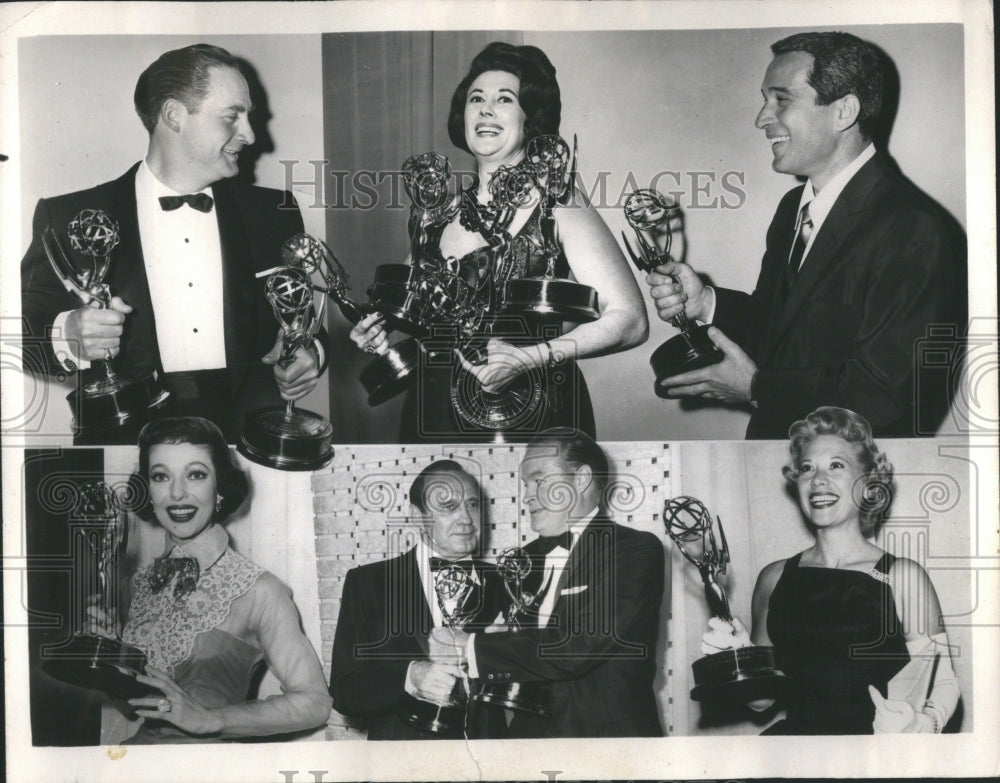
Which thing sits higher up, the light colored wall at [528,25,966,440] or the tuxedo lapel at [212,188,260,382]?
the light colored wall at [528,25,966,440]

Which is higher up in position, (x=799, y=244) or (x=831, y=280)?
(x=799, y=244)

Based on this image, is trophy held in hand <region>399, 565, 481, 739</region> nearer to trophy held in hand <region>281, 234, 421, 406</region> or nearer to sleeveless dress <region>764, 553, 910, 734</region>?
trophy held in hand <region>281, 234, 421, 406</region>

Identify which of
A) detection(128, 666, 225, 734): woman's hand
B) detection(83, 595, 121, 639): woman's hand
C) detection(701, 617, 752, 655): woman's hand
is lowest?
detection(128, 666, 225, 734): woman's hand

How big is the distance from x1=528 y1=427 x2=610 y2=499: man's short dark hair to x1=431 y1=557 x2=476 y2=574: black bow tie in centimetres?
35

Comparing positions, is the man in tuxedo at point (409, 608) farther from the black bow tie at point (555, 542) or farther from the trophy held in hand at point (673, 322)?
the trophy held in hand at point (673, 322)

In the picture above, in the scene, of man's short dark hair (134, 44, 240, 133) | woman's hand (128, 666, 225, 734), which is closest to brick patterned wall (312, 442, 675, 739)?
woman's hand (128, 666, 225, 734)

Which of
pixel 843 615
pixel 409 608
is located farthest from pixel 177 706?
pixel 843 615

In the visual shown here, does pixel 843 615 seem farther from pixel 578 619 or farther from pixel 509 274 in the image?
pixel 509 274

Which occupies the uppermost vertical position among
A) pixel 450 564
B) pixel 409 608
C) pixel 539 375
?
pixel 539 375

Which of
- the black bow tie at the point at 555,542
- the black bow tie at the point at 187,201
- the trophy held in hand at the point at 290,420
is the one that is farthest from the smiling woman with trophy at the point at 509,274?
the black bow tie at the point at 187,201

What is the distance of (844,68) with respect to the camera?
263 cm

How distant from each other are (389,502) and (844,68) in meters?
1.69

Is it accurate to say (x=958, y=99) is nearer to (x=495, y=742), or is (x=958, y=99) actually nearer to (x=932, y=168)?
(x=932, y=168)

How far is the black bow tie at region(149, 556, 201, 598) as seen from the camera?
8.55ft
